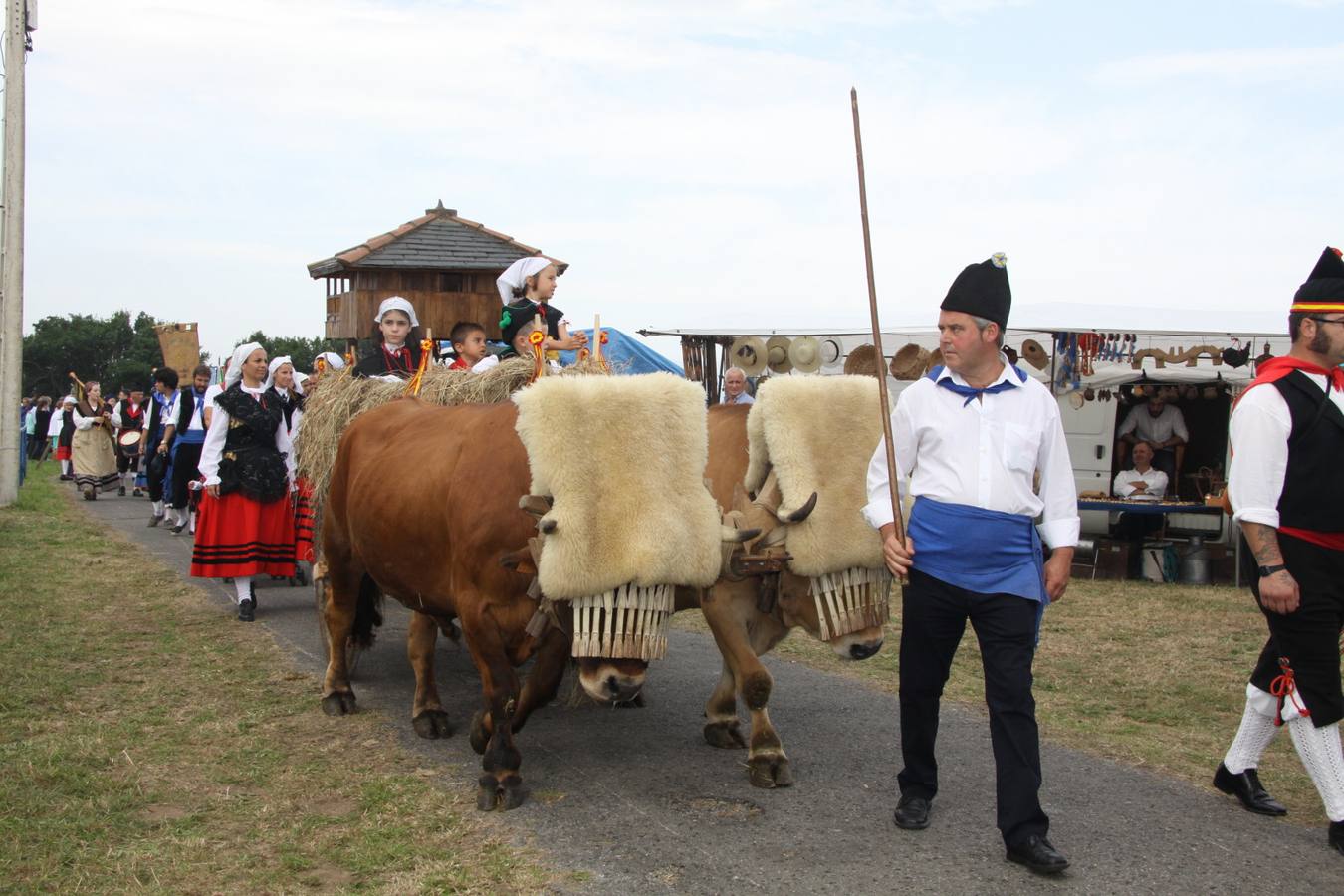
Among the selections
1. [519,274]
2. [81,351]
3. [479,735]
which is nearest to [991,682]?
[479,735]

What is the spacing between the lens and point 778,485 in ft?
18.1

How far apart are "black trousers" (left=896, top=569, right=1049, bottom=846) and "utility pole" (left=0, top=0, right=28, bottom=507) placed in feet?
59.1

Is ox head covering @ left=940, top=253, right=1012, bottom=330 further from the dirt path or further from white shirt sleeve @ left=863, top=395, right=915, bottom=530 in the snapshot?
the dirt path

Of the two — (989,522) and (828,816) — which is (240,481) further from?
(989,522)

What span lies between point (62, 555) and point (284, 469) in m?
4.96

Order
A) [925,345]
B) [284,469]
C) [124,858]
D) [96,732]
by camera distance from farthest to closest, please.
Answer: [925,345] → [284,469] → [96,732] → [124,858]

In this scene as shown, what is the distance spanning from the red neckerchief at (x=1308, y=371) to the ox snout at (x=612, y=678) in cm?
251

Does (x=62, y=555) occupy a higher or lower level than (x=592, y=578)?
lower

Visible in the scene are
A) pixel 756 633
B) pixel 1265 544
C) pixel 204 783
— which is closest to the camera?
pixel 1265 544

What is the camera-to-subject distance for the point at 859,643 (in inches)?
210

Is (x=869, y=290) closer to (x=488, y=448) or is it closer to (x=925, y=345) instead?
(x=488, y=448)

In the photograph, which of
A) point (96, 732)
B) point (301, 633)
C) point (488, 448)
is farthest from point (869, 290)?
point (301, 633)

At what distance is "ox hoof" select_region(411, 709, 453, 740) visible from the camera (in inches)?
245

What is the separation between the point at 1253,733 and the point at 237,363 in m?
7.43
